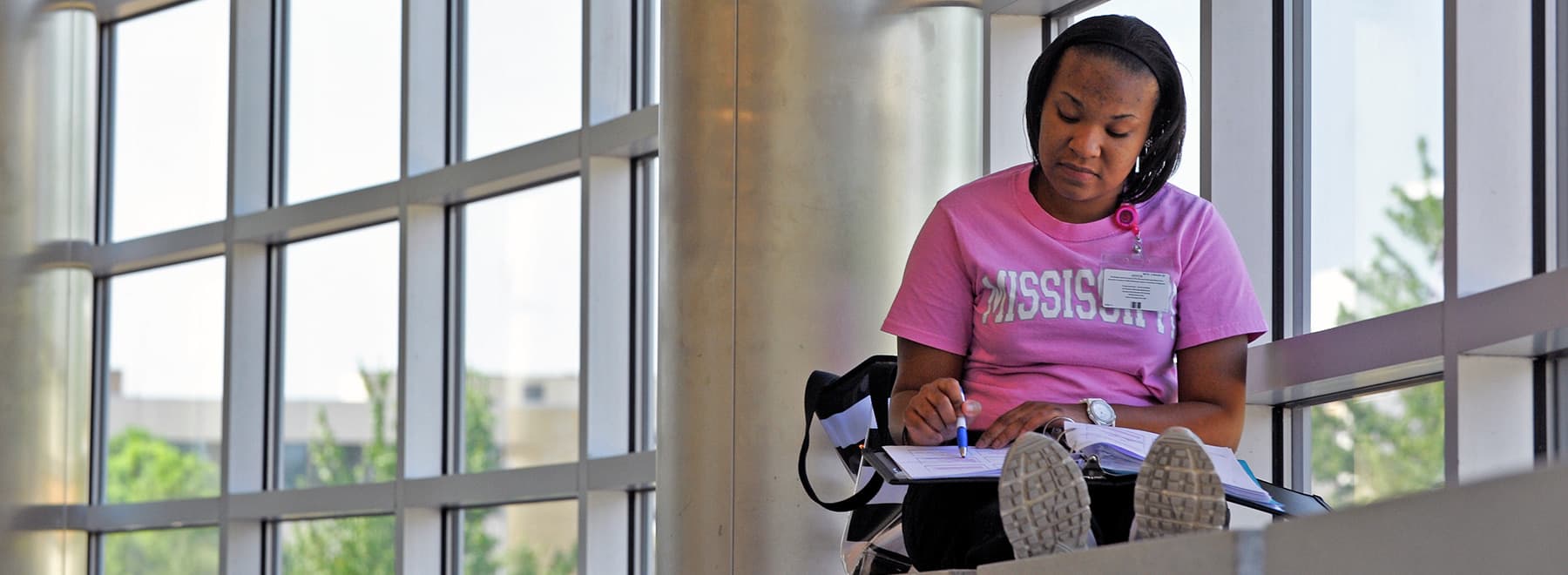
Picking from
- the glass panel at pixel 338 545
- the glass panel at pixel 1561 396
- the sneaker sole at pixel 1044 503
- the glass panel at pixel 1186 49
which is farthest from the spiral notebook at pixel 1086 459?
the glass panel at pixel 338 545

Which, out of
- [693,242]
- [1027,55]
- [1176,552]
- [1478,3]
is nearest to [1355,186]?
[1478,3]

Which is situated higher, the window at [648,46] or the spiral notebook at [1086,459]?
the window at [648,46]

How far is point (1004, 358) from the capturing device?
2369 mm

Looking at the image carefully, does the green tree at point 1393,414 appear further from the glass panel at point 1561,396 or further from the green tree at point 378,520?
the green tree at point 378,520

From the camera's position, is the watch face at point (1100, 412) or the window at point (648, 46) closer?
the watch face at point (1100, 412)

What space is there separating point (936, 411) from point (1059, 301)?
0.27 metres

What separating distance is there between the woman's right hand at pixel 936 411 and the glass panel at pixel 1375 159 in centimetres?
109

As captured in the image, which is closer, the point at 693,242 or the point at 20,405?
the point at 693,242

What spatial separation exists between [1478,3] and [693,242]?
5.44 ft

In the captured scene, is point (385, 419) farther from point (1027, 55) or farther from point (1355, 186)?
point (1355, 186)

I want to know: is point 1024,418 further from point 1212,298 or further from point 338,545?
point 338,545

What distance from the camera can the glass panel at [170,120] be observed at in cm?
698

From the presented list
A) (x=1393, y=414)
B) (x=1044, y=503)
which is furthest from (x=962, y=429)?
(x=1393, y=414)

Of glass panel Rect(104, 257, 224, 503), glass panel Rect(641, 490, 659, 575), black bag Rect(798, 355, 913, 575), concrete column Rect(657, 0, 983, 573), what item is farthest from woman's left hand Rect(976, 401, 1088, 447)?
glass panel Rect(104, 257, 224, 503)
